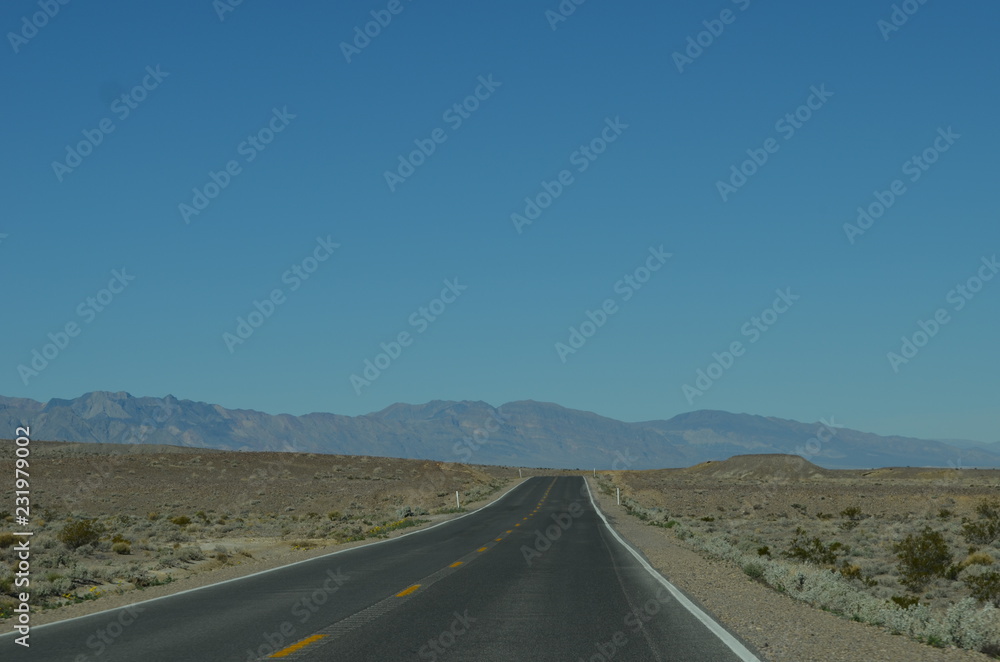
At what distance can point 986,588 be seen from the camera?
1942cm

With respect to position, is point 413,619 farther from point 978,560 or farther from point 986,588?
point 978,560

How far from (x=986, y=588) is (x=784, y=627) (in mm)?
10593

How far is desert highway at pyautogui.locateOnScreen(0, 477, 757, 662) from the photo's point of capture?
975 centimetres

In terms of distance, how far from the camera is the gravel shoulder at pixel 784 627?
977 centimetres

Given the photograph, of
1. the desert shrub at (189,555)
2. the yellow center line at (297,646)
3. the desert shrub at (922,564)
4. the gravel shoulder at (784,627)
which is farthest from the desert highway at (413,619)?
the desert shrub at (922,564)

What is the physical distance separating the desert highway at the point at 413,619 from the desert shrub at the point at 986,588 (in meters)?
7.27

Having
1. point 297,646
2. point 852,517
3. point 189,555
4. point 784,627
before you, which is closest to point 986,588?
point 784,627

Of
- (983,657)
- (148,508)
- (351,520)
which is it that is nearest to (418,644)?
(983,657)

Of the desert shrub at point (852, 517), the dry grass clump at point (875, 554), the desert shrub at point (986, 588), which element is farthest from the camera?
the desert shrub at point (852, 517)

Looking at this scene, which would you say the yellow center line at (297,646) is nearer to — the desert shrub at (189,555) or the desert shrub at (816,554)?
the desert shrub at (189,555)

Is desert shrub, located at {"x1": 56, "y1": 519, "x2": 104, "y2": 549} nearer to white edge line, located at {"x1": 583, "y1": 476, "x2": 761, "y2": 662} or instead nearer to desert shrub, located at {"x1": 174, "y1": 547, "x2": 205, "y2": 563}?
desert shrub, located at {"x1": 174, "y1": 547, "x2": 205, "y2": 563}

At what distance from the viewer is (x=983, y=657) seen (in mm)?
9898

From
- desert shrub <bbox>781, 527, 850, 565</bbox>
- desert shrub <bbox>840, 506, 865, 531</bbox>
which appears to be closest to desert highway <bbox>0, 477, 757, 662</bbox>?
desert shrub <bbox>781, 527, 850, 565</bbox>

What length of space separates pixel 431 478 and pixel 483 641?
85.2 m
